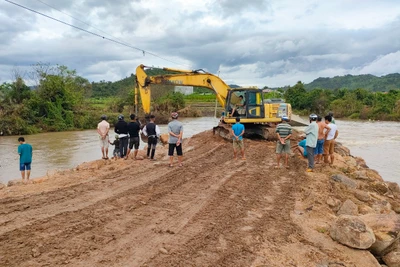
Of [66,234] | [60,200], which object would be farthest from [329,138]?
[66,234]

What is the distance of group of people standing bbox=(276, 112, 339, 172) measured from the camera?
10.8 metres

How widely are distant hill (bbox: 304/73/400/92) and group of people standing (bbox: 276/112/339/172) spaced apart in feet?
410

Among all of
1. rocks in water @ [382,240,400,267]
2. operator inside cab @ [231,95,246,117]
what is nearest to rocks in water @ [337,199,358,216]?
rocks in water @ [382,240,400,267]

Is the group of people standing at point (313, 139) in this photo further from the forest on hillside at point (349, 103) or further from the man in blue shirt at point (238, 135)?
the forest on hillside at point (349, 103)

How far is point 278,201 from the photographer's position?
7.77 meters

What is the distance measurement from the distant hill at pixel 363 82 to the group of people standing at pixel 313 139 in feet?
410

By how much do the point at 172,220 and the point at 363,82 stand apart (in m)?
159

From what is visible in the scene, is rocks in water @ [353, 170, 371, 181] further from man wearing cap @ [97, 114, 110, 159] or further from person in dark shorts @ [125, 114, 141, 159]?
man wearing cap @ [97, 114, 110, 159]

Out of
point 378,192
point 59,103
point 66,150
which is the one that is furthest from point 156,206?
point 59,103

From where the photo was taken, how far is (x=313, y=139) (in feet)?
35.3

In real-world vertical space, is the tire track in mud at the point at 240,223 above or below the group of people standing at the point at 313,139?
below

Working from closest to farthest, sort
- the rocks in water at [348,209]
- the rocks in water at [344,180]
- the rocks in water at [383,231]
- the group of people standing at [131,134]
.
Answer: the rocks in water at [383,231], the rocks in water at [348,209], the rocks in water at [344,180], the group of people standing at [131,134]

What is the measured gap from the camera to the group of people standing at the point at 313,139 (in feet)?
35.6

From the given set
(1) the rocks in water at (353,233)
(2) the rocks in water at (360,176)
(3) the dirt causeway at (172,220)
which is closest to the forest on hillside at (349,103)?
(2) the rocks in water at (360,176)
